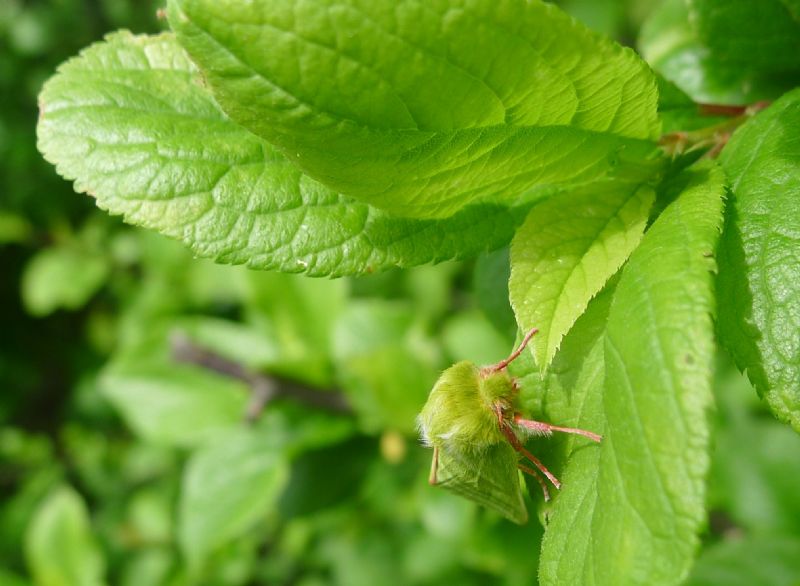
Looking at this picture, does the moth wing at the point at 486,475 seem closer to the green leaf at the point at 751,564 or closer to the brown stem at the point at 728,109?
the brown stem at the point at 728,109

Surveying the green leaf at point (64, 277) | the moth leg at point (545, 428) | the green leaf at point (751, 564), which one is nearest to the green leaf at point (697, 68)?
the moth leg at point (545, 428)

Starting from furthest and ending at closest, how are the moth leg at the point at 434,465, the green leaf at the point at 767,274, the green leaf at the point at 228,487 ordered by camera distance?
1. the green leaf at the point at 228,487
2. the moth leg at the point at 434,465
3. the green leaf at the point at 767,274

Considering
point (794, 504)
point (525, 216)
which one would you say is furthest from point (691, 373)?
point (794, 504)

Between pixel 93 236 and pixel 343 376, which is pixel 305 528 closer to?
pixel 343 376

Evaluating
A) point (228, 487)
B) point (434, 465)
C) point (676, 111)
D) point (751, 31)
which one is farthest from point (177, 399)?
point (751, 31)

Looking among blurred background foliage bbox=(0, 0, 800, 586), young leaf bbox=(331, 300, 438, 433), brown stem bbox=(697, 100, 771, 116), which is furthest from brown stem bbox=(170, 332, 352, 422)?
brown stem bbox=(697, 100, 771, 116)

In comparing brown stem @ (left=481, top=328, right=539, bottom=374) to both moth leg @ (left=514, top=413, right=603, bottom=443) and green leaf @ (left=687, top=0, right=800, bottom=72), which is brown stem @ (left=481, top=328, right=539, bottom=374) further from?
green leaf @ (left=687, top=0, right=800, bottom=72)

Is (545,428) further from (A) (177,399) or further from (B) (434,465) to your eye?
(A) (177,399)
